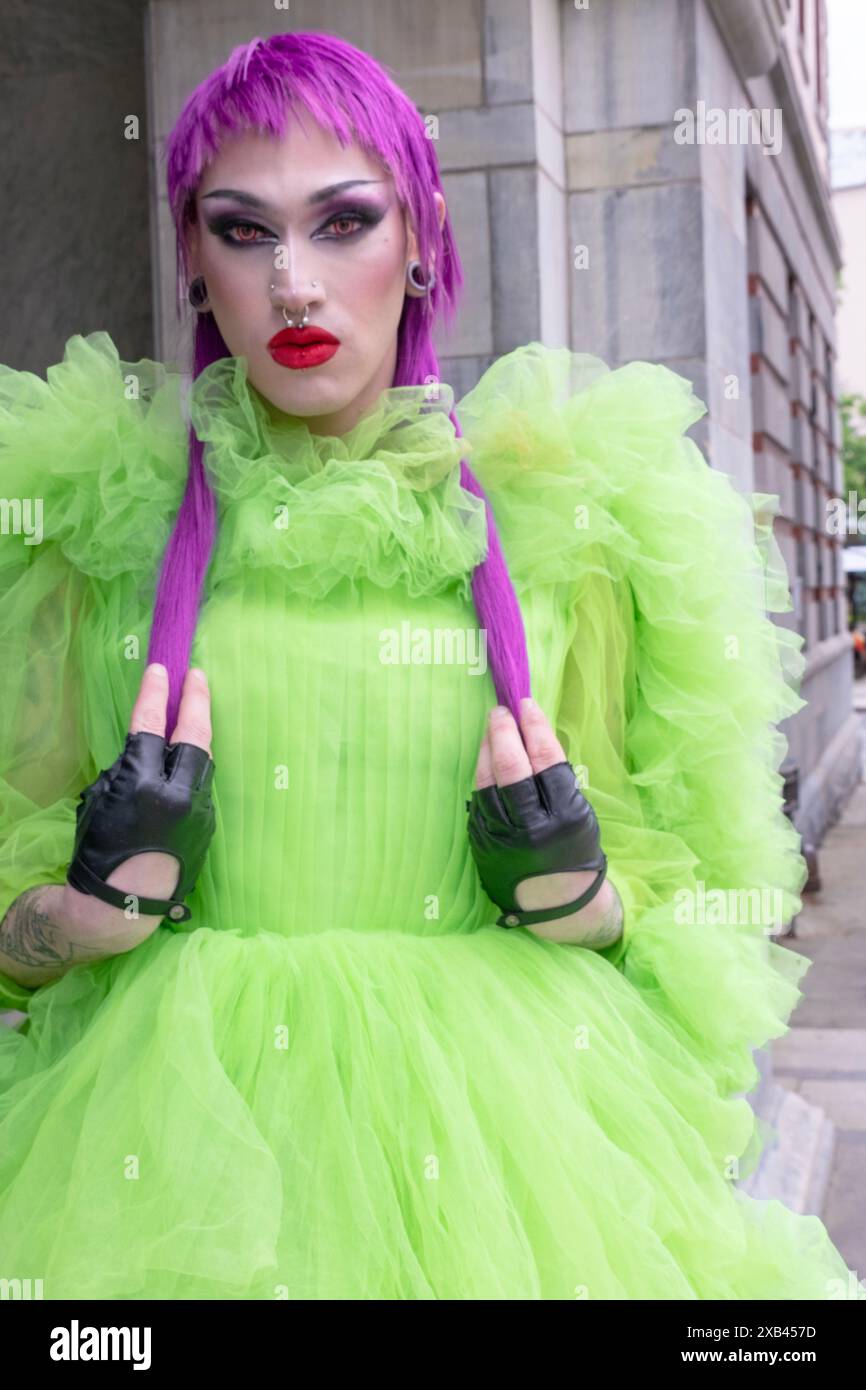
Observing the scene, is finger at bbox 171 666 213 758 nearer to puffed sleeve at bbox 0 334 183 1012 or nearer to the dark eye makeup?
puffed sleeve at bbox 0 334 183 1012

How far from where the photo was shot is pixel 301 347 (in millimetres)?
1918

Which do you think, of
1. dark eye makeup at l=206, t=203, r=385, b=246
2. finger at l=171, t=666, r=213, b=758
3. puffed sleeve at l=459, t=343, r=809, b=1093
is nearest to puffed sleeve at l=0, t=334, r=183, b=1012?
finger at l=171, t=666, r=213, b=758

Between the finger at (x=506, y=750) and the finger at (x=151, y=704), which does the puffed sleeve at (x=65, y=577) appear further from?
the finger at (x=506, y=750)

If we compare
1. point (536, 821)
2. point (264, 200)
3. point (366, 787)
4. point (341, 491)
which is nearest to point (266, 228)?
point (264, 200)

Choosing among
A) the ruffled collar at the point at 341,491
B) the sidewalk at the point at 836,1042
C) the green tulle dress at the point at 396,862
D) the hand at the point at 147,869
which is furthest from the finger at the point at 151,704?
the sidewalk at the point at 836,1042

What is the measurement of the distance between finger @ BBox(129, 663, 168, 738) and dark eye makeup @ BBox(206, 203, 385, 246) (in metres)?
0.56

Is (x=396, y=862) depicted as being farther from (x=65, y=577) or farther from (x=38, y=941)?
(x=65, y=577)

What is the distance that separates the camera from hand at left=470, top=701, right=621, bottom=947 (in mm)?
1791

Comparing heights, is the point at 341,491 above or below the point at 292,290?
below

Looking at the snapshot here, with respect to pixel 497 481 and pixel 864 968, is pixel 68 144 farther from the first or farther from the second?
pixel 864 968

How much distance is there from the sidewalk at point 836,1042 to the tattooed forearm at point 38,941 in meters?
2.93

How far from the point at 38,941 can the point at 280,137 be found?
1.03m

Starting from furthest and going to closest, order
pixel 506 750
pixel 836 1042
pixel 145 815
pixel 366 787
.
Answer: pixel 836 1042, pixel 366 787, pixel 506 750, pixel 145 815

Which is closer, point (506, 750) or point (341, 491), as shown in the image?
point (506, 750)
